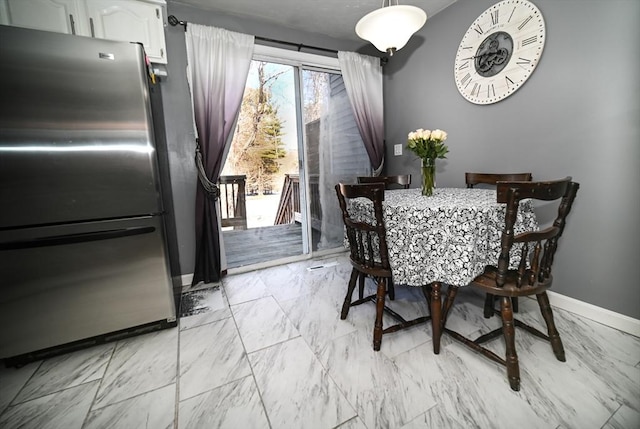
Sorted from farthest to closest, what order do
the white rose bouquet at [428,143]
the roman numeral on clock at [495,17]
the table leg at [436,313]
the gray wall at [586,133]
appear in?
the roman numeral on clock at [495,17], the white rose bouquet at [428,143], the gray wall at [586,133], the table leg at [436,313]

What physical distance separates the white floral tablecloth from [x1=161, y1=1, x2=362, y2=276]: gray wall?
1980 millimetres

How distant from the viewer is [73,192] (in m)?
1.49

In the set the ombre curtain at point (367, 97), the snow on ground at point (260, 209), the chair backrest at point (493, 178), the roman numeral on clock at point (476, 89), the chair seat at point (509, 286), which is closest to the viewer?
the chair seat at point (509, 286)

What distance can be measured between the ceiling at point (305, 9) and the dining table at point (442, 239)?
207 cm

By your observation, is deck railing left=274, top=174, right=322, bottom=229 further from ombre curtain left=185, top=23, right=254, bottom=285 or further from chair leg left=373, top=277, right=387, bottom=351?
chair leg left=373, top=277, right=387, bottom=351

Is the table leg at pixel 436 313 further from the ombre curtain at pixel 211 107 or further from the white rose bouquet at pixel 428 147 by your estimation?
the ombre curtain at pixel 211 107

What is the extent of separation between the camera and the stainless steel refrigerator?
139 cm

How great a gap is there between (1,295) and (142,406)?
987 mm

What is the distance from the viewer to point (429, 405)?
1218mm

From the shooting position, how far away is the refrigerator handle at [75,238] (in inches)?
55.6

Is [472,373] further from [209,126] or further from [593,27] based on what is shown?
[209,126]

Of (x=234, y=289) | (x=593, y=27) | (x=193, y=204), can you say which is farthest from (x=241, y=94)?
(x=593, y=27)

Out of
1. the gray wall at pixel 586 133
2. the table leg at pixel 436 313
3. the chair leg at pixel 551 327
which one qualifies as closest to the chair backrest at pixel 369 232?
the table leg at pixel 436 313

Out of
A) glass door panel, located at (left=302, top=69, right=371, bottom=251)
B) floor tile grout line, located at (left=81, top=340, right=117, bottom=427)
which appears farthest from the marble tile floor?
glass door panel, located at (left=302, top=69, right=371, bottom=251)
